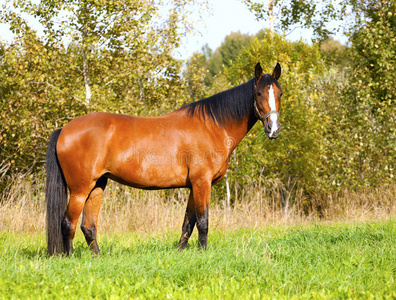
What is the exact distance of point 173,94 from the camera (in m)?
11.4

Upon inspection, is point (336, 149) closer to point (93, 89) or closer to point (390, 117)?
point (390, 117)

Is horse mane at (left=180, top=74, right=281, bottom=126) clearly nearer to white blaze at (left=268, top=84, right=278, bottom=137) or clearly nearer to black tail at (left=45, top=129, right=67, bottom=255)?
white blaze at (left=268, top=84, right=278, bottom=137)

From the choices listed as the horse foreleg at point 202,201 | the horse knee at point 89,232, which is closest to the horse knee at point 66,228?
the horse knee at point 89,232

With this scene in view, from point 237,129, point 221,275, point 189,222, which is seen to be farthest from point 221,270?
point 237,129

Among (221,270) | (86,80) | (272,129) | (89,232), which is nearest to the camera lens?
(221,270)

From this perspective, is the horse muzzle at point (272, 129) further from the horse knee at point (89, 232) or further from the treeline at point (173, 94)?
the treeline at point (173, 94)

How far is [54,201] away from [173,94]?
6.59m

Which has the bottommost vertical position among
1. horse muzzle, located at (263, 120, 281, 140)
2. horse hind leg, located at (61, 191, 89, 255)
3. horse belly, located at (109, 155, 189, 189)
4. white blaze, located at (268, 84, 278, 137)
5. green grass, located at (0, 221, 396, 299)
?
green grass, located at (0, 221, 396, 299)

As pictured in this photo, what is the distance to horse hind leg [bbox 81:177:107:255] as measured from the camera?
5.71 metres

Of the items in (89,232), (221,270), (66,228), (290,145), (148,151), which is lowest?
(221,270)

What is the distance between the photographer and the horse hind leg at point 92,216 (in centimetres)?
571

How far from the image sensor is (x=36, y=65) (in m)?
10.2

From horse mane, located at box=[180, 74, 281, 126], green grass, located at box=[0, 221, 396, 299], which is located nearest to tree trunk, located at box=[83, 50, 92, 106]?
horse mane, located at box=[180, 74, 281, 126]

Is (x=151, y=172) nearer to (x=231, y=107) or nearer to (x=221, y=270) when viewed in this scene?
(x=231, y=107)
